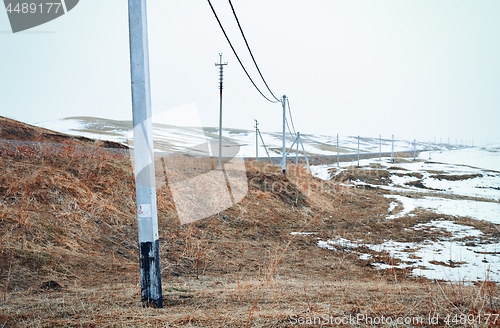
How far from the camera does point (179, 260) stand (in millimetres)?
7531

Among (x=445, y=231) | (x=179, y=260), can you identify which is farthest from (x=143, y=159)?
(x=445, y=231)

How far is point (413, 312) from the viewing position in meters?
3.62

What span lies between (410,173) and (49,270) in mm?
28569

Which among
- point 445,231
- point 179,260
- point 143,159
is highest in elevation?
point 143,159

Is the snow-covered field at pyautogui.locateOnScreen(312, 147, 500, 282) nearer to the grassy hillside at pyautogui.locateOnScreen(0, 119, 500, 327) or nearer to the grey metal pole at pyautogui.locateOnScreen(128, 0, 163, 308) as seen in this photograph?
the grassy hillside at pyautogui.locateOnScreen(0, 119, 500, 327)

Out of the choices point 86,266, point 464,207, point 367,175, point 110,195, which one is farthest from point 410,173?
point 86,266

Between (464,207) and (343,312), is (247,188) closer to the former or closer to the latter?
(464,207)

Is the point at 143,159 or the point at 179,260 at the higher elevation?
the point at 143,159

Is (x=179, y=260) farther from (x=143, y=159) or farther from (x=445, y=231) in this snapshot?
(x=445, y=231)

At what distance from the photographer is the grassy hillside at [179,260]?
3.74m

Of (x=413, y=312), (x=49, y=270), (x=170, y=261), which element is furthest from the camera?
(x=170, y=261)

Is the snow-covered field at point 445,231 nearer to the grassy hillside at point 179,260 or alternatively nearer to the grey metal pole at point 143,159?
the grassy hillside at point 179,260

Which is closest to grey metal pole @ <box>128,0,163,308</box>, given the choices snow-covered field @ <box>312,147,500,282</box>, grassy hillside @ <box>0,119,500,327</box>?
grassy hillside @ <box>0,119,500,327</box>

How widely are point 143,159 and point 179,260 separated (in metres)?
3.82
